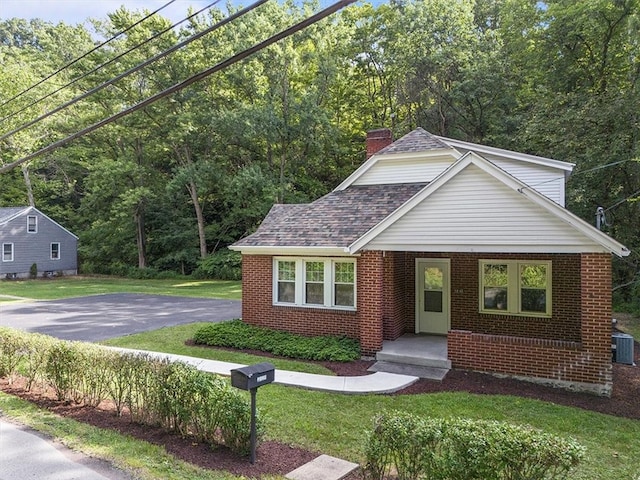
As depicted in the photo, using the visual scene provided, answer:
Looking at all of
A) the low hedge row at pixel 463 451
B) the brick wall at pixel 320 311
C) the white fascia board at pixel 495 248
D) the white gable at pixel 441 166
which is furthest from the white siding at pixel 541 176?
the low hedge row at pixel 463 451

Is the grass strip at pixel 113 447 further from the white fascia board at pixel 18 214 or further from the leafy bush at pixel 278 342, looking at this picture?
the white fascia board at pixel 18 214

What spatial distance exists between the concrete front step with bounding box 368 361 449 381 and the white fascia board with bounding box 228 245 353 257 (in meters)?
2.77

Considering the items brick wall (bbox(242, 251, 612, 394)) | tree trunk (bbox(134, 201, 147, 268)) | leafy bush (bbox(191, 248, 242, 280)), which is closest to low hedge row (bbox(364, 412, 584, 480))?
brick wall (bbox(242, 251, 612, 394))

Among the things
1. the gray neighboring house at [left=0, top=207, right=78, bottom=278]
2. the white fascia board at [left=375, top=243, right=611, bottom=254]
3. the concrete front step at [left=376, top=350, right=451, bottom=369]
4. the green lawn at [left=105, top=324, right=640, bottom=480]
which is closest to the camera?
the green lawn at [left=105, top=324, right=640, bottom=480]

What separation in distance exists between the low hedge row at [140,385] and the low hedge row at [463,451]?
1.78 meters

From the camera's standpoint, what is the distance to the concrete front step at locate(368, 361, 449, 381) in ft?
30.2

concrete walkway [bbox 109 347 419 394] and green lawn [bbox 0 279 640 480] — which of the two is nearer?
green lawn [bbox 0 279 640 480]

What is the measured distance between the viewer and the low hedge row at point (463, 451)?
12.8 feet

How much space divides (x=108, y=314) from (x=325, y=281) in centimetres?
1069

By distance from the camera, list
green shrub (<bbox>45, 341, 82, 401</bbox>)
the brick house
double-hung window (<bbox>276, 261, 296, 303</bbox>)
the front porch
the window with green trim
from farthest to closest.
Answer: double-hung window (<bbox>276, 261, 296, 303</bbox>) → the window with green trim → the front porch → the brick house → green shrub (<bbox>45, 341, 82, 401</bbox>)

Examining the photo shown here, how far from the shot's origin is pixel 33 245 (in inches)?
1382

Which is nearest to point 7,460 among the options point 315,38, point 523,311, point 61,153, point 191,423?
point 191,423

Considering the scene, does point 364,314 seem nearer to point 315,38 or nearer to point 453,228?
point 453,228

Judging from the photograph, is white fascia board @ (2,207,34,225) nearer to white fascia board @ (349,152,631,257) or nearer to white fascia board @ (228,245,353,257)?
white fascia board @ (228,245,353,257)
